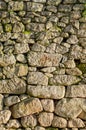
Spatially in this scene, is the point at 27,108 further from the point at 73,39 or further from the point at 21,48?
the point at 73,39

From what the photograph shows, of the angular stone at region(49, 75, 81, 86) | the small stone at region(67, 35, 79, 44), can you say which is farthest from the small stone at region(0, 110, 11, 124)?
the small stone at region(67, 35, 79, 44)

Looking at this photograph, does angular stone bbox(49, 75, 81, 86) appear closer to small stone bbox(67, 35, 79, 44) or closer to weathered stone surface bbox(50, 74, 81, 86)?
weathered stone surface bbox(50, 74, 81, 86)

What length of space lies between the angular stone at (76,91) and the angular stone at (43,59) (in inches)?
19.8

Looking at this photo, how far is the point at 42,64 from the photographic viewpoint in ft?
16.5

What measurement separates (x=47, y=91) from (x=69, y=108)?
18.7 inches

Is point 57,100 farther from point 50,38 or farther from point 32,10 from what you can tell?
point 32,10

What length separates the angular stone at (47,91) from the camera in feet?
16.1

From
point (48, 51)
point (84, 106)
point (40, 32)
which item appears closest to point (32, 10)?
point (40, 32)

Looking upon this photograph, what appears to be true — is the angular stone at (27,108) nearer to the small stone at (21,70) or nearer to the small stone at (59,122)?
the small stone at (59,122)

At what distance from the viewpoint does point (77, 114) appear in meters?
4.88

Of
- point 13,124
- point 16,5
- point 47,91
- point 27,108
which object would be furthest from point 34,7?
point 13,124

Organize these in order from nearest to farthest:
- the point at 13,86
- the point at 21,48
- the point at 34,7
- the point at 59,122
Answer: the point at 59,122, the point at 13,86, the point at 21,48, the point at 34,7

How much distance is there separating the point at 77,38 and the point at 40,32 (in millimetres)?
678

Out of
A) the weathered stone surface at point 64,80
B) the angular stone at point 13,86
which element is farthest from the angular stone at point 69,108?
the angular stone at point 13,86
